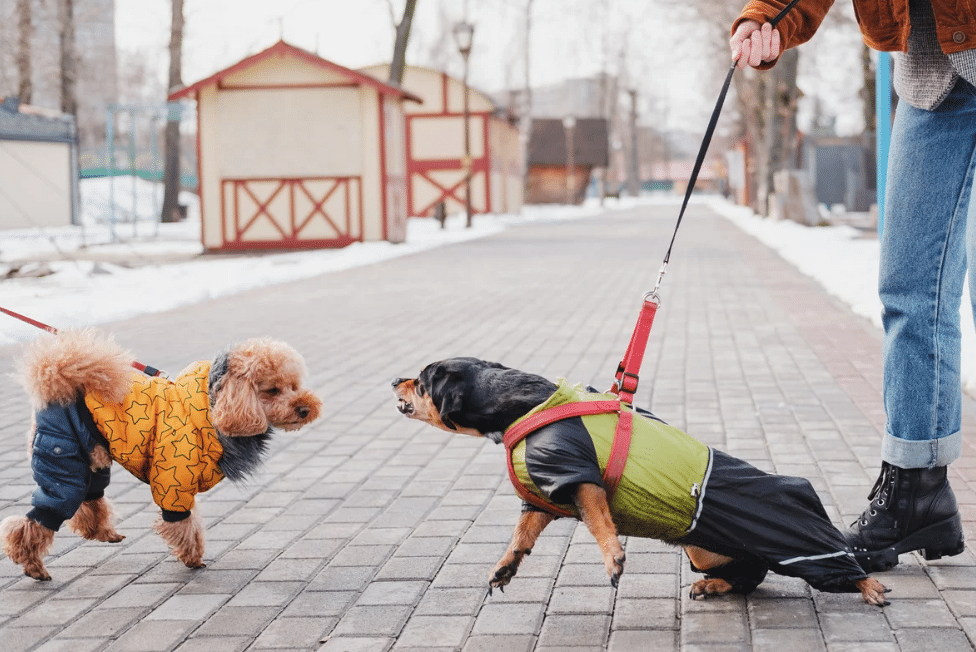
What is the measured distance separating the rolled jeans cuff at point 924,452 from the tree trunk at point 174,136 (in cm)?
2887

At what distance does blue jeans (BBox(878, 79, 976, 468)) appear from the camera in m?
3.59

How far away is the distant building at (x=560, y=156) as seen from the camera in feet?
244

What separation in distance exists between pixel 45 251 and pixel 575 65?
64408mm

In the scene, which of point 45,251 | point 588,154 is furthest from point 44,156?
point 588,154

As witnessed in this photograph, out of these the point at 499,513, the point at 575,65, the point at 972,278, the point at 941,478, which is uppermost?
the point at 575,65

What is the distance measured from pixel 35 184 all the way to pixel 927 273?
33.7 metres

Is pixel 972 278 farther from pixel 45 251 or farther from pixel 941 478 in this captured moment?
pixel 45 251

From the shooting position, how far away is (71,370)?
3.66 meters

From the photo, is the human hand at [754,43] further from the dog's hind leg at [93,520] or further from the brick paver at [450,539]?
the dog's hind leg at [93,520]

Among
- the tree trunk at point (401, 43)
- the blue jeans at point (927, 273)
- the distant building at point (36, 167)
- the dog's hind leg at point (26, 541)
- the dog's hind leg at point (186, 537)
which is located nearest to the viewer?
the blue jeans at point (927, 273)

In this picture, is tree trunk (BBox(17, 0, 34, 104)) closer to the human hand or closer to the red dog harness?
the human hand

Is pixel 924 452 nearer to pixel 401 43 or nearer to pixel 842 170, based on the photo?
pixel 401 43

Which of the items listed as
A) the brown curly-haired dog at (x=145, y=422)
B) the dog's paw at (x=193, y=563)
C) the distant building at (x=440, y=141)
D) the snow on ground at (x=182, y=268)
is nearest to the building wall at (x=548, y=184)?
the distant building at (x=440, y=141)

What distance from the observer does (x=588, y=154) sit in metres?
75.2
